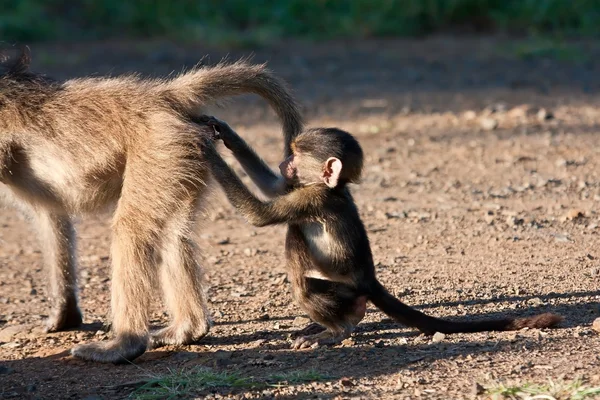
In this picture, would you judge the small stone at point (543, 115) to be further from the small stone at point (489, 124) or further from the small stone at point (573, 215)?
the small stone at point (573, 215)

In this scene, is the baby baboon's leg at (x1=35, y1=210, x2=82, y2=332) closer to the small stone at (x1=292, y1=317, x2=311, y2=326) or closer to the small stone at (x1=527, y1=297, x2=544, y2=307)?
the small stone at (x1=292, y1=317, x2=311, y2=326)

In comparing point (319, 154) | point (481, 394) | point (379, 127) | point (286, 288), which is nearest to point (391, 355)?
point (481, 394)

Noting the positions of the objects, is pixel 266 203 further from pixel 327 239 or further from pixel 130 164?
pixel 130 164

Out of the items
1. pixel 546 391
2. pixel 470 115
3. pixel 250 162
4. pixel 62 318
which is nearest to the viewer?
pixel 546 391

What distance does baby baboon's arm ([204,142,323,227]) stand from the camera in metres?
4.66

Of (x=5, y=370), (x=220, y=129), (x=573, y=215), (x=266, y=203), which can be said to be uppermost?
(x=220, y=129)

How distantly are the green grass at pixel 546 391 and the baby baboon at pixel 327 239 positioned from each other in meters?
0.82

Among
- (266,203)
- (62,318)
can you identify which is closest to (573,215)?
(266,203)

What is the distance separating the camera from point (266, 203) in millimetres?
4688

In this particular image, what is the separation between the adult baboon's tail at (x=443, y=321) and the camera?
4.61 m

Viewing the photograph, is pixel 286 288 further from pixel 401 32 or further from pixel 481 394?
pixel 401 32

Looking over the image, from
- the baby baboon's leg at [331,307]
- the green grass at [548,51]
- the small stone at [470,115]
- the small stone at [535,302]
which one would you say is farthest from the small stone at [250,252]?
the green grass at [548,51]

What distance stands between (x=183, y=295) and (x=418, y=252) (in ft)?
6.15

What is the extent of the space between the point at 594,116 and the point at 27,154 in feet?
21.3
